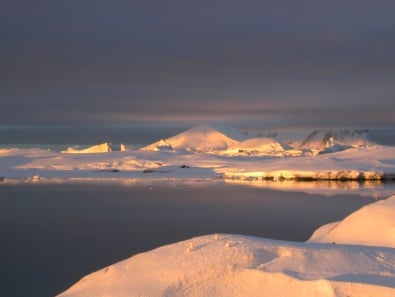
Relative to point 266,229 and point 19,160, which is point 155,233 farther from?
point 19,160

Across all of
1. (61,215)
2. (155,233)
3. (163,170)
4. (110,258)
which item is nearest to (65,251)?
(110,258)

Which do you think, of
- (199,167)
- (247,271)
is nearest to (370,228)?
(247,271)

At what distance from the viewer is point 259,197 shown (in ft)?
115

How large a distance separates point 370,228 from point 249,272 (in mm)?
6489

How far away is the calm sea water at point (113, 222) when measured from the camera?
13.7m

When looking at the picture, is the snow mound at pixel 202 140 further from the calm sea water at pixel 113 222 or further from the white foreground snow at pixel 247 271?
the white foreground snow at pixel 247 271

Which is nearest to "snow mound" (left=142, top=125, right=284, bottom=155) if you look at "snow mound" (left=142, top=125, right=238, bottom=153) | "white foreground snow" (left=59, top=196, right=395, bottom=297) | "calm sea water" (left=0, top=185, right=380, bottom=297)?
"snow mound" (left=142, top=125, right=238, bottom=153)

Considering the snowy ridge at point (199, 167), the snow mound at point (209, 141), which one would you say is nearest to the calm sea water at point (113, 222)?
the snowy ridge at point (199, 167)

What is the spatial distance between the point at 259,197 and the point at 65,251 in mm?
20293

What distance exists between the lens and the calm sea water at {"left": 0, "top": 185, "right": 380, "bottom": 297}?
13711 millimetres

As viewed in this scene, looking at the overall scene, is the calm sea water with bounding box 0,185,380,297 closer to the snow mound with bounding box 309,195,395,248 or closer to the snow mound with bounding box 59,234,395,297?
the snow mound with bounding box 59,234,395,297

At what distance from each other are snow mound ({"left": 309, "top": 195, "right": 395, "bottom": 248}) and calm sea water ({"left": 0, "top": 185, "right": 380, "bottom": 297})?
12.4 ft

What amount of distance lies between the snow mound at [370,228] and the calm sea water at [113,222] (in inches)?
149

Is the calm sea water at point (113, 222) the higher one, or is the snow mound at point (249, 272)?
the snow mound at point (249, 272)
